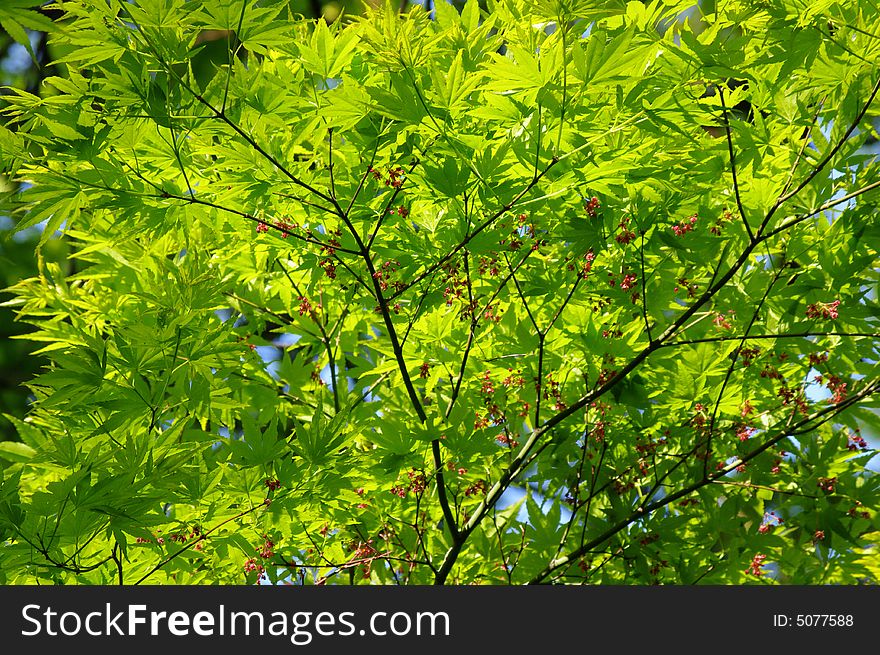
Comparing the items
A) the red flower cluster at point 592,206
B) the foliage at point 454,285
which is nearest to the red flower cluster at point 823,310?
the foliage at point 454,285

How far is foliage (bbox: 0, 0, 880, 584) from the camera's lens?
1.55 metres

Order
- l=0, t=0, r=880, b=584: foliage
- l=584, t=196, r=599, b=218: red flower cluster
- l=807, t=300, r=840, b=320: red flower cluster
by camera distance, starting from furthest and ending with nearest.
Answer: l=807, t=300, r=840, b=320: red flower cluster → l=584, t=196, r=599, b=218: red flower cluster → l=0, t=0, r=880, b=584: foliage

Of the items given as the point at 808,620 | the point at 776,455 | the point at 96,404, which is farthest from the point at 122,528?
the point at 776,455

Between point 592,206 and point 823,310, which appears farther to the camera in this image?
point 823,310

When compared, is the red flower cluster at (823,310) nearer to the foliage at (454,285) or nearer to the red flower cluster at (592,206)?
the foliage at (454,285)

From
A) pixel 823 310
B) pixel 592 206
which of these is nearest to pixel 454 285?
pixel 592 206

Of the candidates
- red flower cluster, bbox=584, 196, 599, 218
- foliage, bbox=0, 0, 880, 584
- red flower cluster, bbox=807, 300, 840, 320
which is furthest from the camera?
red flower cluster, bbox=807, 300, 840, 320

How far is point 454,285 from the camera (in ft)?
6.55

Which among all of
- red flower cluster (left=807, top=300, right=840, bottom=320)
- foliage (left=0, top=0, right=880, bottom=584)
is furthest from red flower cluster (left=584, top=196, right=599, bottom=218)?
red flower cluster (left=807, top=300, right=840, bottom=320)

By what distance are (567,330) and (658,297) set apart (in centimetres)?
24

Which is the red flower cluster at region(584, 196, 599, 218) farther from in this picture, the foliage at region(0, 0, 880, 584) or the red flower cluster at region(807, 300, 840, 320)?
the red flower cluster at region(807, 300, 840, 320)

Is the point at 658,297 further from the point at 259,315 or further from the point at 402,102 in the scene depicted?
the point at 259,315

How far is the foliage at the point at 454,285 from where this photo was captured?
60.9 inches

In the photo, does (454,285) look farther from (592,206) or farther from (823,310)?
(823,310)
